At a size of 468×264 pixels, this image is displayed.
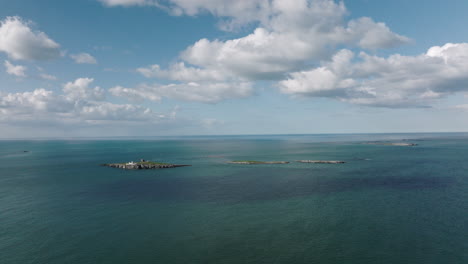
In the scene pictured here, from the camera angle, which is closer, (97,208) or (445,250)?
(445,250)

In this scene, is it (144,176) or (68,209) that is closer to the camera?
(68,209)

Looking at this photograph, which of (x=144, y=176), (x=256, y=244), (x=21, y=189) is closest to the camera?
(x=256, y=244)

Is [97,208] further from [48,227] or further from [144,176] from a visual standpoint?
[144,176]

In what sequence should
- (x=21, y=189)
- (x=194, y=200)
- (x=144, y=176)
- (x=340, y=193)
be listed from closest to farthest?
(x=194, y=200) < (x=340, y=193) < (x=21, y=189) < (x=144, y=176)

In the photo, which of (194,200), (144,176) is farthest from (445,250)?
(144,176)

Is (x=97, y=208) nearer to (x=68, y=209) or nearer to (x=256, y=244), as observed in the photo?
(x=68, y=209)

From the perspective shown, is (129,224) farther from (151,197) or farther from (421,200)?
(421,200)

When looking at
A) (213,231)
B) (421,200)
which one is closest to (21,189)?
(213,231)

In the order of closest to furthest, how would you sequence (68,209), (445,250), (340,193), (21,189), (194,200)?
1. (445,250)
2. (68,209)
3. (194,200)
4. (340,193)
5. (21,189)

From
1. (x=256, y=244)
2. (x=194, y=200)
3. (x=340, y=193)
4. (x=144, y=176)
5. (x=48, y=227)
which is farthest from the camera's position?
(x=144, y=176)
